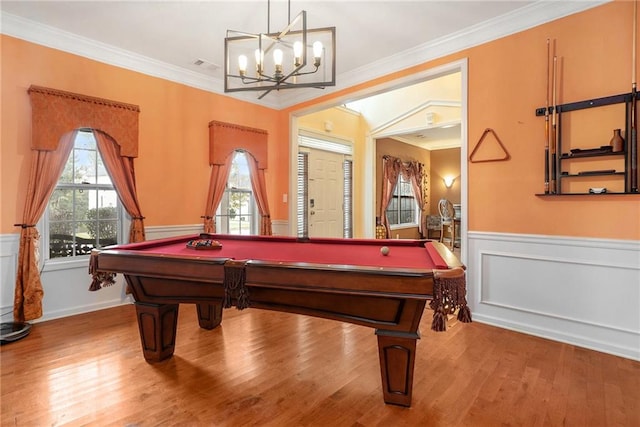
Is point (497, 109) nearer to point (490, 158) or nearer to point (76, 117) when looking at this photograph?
point (490, 158)

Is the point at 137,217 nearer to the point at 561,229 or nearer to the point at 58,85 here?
the point at 58,85

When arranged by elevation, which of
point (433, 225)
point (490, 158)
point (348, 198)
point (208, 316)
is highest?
point (490, 158)

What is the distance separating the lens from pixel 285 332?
291 cm

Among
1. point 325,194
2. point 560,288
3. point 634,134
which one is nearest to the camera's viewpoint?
point 634,134

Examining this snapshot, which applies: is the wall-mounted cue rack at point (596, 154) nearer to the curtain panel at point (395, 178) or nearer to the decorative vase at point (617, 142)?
the decorative vase at point (617, 142)

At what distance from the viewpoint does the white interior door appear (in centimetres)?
587

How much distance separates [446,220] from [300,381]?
6.91 meters

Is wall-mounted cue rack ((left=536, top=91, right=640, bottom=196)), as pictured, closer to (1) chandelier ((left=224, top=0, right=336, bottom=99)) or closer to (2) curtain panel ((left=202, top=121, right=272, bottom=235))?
(1) chandelier ((left=224, top=0, right=336, bottom=99))

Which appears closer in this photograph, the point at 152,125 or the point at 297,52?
the point at 297,52

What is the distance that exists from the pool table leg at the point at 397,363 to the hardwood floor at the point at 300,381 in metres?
0.08

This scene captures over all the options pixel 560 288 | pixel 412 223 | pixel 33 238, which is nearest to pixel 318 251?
pixel 560 288

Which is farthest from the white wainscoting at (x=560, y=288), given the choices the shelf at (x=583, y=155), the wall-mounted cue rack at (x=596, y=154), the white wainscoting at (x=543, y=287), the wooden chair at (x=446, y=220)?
the wooden chair at (x=446, y=220)

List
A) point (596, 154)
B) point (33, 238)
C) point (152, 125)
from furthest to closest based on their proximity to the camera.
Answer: point (152, 125) → point (33, 238) → point (596, 154)

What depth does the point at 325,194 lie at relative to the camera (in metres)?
6.11
